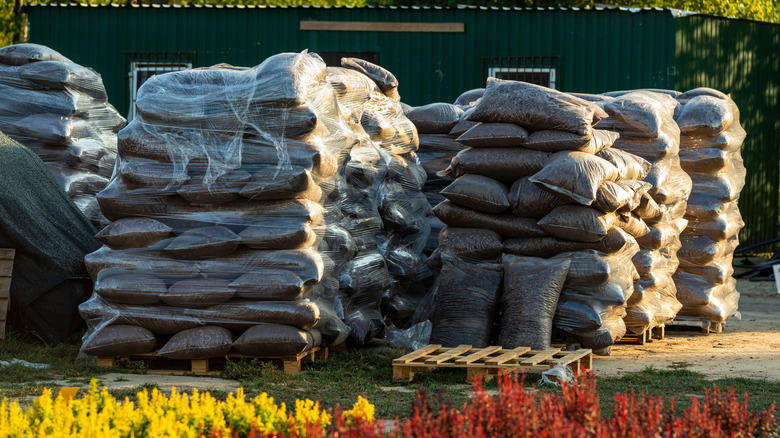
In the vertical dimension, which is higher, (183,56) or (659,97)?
(183,56)

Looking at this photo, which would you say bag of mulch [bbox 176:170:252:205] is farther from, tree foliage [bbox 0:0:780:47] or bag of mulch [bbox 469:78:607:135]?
tree foliage [bbox 0:0:780:47]

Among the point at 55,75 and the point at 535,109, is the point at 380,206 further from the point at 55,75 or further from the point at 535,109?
the point at 55,75

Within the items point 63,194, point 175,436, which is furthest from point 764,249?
point 175,436

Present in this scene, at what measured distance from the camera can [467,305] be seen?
732 centimetres

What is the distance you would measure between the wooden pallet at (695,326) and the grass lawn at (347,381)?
8.09 ft

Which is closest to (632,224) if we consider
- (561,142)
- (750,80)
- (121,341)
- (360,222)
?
(561,142)

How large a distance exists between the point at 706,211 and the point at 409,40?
7.11m

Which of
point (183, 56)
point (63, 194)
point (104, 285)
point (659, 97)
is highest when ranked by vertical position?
point (183, 56)

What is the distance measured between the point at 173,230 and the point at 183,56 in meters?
9.54

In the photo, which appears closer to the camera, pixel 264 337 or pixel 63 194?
pixel 264 337

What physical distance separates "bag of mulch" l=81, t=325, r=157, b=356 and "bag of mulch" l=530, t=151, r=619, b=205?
118 inches

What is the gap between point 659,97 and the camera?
9461mm

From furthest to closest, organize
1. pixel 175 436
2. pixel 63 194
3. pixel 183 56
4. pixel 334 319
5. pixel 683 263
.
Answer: pixel 183 56, pixel 683 263, pixel 63 194, pixel 334 319, pixel 175 436

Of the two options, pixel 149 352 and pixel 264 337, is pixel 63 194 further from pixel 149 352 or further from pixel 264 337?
pixel 264 337
